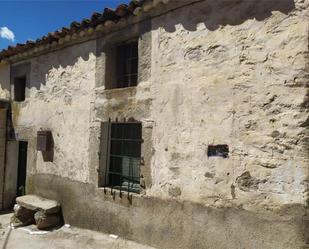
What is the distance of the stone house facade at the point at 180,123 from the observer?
4.07 metres

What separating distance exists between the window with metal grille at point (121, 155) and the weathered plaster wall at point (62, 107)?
44cm

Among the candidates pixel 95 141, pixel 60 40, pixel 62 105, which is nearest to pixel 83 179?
pixel 95 141

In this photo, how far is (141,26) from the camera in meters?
5.91

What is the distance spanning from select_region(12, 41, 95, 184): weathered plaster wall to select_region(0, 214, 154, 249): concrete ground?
103 centimetres

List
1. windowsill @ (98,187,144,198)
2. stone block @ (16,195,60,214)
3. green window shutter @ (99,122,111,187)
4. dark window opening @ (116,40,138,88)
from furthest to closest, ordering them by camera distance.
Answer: stone block @ (16,195,60,214)
green window shutter @ (99,122,111,187)
dark window opening @ (116,40,138,88)
windowsill @ (98,187,144,198)

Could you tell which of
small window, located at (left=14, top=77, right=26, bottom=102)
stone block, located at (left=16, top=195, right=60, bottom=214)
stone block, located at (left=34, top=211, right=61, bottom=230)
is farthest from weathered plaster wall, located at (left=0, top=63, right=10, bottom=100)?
stone block, located at (left=34, top=211, right=61, bottom=230)

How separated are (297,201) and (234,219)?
0.86m

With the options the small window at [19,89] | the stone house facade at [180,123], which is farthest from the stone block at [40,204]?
the small window at [19,89]

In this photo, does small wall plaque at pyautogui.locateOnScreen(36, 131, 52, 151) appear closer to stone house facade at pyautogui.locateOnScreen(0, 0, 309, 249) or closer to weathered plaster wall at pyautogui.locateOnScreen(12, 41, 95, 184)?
stone house facade at pyautogui.locateOnScreen(0, 0, 309, 249)

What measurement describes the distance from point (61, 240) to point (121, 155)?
1.83 metres

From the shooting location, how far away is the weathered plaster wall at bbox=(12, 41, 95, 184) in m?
6.96

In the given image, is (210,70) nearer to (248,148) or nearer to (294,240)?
(248,148)

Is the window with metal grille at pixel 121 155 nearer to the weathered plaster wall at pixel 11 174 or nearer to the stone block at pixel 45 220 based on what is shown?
the stone block at pixel 45 220

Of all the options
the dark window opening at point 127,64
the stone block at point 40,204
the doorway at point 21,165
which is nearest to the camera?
the dark window opening at point 127,64
